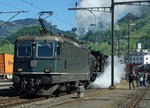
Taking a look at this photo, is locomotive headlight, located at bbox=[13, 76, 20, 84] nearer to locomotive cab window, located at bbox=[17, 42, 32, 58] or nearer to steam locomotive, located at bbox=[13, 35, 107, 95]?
steam locomotive, located at bbox=[13, 35, 107, 95]

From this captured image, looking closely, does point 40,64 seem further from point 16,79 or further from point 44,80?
point 16,79

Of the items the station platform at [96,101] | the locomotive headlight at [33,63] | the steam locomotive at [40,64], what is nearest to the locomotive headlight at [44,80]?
the steam locomotive at [40,64]

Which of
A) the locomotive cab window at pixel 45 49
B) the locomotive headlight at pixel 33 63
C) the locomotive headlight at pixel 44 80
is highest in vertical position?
the locomotive cab window at pixel 45 49

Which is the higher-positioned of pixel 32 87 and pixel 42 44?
pixel 42 44

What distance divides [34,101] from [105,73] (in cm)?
2175

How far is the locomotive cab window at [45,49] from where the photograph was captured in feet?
57.0

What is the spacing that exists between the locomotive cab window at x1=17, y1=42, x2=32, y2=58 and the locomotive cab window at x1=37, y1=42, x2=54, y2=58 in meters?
0.57

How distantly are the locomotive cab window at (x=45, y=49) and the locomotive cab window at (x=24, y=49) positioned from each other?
0.57 meters

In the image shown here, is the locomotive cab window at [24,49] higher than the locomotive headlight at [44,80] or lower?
higher

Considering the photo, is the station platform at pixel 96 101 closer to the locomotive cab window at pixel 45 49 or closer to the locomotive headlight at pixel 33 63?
the locomotive headlight at pixel 33 63

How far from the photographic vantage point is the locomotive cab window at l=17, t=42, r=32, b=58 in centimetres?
1766

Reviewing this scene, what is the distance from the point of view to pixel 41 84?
17.3 meters

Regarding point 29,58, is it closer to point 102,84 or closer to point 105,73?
point 102,84

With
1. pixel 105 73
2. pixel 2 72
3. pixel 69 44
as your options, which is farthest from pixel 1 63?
pixel 69 44
